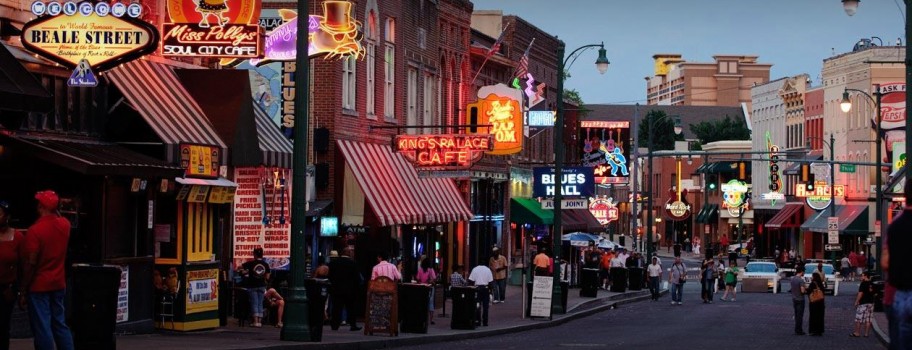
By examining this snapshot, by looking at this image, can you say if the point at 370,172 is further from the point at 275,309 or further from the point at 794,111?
the point at 794,111

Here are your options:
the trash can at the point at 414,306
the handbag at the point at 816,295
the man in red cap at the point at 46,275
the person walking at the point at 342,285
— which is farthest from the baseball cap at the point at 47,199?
the handbag at the point at 816,295

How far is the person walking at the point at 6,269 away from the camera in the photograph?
17578 mm

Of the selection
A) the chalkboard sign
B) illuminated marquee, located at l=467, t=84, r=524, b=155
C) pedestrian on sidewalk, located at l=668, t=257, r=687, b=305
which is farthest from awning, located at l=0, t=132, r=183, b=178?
pedestrian on sidewalk, located at l=668, t=257, r=687, b=305

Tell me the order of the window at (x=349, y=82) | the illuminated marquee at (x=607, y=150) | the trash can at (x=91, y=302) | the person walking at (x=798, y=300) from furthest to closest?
the illuminated marquee at (x=607, y=150), the window at (x=349, y=82), the person walking at (x=798, y=300), the trash can at (x=91, y=302)

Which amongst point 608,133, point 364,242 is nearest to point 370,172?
point 364,242

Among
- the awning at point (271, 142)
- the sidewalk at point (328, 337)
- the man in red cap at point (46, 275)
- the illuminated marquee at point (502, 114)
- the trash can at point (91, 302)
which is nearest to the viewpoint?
the man in red cap at point (46, 275)

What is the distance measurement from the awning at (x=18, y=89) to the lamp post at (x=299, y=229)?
4356mm

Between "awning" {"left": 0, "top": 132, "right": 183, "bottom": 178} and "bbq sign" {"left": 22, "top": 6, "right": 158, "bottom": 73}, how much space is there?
126 cm

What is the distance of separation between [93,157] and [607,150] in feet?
167

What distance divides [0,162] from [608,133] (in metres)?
52.9

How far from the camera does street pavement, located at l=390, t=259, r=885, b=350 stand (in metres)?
30.9

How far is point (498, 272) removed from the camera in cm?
4800

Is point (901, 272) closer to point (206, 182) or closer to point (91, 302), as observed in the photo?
point (91, 302)

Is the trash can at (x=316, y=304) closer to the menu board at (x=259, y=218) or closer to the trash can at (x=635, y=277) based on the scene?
the menu board at (x=259, y=218)
